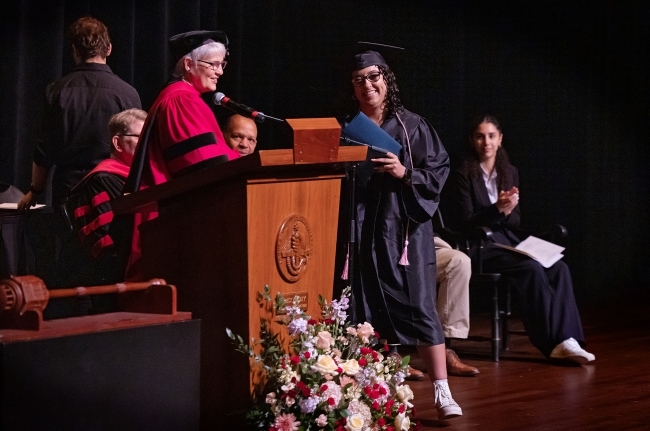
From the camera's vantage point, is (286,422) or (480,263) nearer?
(286,422)

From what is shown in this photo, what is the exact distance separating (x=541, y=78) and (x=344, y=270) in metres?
3.93

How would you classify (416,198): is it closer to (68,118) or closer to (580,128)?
(68,118)

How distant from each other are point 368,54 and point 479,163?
173cm

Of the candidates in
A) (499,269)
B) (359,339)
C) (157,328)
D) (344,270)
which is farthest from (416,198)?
(499,269)

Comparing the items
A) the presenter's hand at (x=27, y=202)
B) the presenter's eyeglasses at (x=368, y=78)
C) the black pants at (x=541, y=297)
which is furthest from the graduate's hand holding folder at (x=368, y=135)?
the black pants at (x=541, y=297)

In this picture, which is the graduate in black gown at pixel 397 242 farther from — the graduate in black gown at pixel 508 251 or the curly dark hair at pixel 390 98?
the graduate in black gown at pixel 508 251

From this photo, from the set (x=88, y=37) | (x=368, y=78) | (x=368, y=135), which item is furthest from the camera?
(x=88, y=37)

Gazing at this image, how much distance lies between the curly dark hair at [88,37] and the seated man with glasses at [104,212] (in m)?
0.47

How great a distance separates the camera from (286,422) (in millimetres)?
2418

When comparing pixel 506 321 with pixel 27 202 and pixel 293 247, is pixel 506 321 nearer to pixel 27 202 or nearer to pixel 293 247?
pixel 27 202

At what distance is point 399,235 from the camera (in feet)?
11.0

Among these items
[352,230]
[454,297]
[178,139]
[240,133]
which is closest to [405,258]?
[352,230]

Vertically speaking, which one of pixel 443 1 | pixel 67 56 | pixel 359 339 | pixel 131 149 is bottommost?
pixel 359 339

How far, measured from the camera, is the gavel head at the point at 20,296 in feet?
6.78
